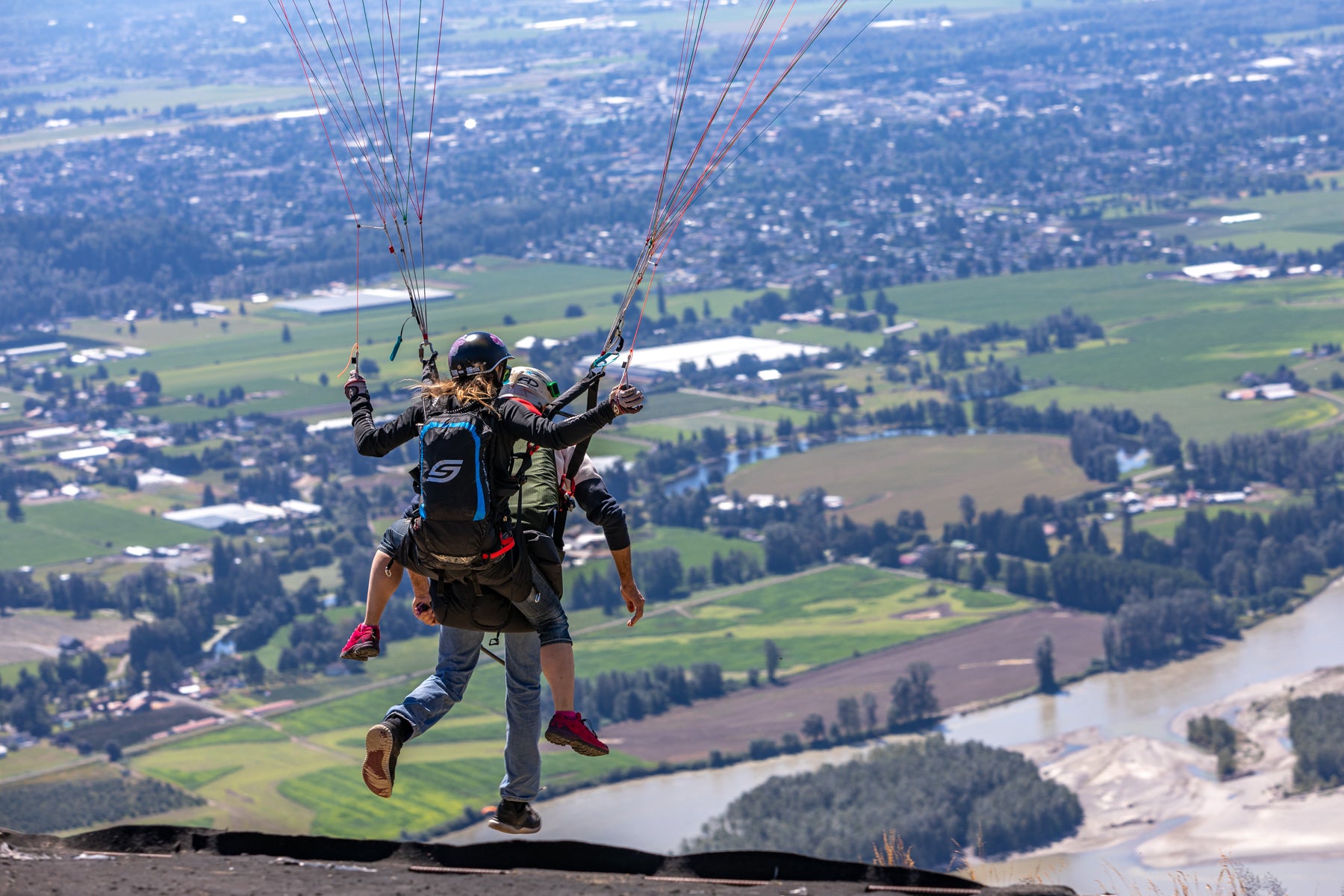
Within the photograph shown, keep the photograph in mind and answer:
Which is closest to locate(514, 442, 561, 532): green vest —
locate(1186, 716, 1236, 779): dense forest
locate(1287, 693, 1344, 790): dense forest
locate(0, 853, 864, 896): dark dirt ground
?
locate(0, 853, 864, 896): dark dirt ground

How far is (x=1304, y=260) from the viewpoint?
160375 millimetres

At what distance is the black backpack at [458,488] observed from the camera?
915cm

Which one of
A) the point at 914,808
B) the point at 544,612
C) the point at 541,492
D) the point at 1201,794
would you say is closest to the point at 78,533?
the point at 914,808

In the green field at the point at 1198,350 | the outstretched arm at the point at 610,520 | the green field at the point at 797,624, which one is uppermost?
the outstretched arm at the point at 610,520

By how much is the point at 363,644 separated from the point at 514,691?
0.91 meters

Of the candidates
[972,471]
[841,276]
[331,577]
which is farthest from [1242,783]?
[841,276]

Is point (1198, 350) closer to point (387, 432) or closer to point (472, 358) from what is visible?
point (472, 358)

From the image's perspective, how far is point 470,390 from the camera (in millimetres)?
9406

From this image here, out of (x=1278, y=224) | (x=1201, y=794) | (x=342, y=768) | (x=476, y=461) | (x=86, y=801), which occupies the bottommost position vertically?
(x=1201, y=794)

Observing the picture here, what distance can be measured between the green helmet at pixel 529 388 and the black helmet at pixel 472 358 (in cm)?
15

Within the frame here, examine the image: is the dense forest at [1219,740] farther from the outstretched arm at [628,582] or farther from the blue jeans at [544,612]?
the blue jeans at [544,612]

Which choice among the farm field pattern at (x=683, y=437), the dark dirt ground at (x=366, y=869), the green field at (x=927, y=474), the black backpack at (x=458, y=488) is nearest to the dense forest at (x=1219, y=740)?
the farm field pattern at (x=683, y=437)

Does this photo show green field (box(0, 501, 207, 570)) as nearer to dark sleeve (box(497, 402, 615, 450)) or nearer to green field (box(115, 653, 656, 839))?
green field (box(115, 653, 656, 839))

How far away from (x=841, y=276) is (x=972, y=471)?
6975 centimetres
